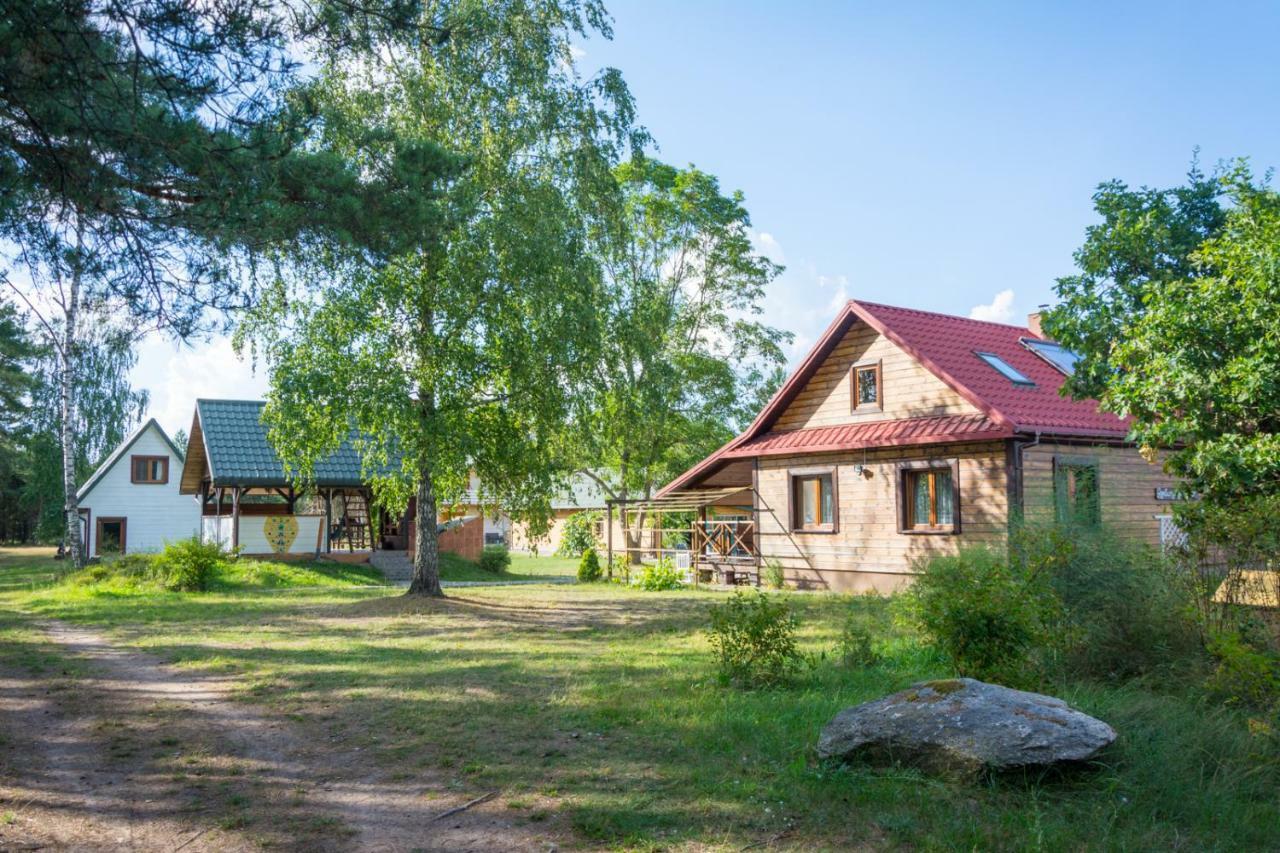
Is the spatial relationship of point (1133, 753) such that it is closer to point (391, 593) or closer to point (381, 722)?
point (381, 722)

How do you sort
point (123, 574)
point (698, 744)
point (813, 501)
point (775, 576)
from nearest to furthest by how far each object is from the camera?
point (698, 744) → point (813, 501) → point (775, 576) → point (123, 574)

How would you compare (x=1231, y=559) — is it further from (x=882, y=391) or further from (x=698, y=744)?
(x=882, y=391)

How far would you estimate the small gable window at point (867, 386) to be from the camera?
20.0m

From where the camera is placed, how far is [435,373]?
51.4 feet

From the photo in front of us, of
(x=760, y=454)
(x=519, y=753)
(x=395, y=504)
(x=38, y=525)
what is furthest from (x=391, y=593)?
(x=38, y=525)

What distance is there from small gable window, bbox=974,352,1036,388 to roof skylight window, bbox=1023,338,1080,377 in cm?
158

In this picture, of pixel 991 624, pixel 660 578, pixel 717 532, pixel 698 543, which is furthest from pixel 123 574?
pixel 991 624

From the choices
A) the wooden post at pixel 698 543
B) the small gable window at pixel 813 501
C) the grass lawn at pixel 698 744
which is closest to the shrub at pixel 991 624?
the grass lawn at pixel 698 744

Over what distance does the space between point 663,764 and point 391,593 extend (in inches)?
620

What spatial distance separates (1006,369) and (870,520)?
14.2ft

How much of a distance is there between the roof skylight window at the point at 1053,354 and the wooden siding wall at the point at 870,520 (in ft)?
15.8

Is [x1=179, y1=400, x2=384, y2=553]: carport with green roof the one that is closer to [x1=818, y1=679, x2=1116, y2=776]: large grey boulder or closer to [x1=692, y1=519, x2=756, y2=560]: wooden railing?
[x1=692, y1=519, x2=756, y2=560]: wooden railing

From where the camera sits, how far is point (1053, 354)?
71.0 feet

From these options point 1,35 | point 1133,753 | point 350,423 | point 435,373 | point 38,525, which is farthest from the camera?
point 38,525
